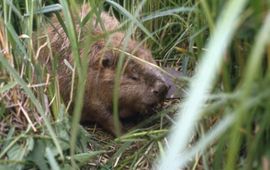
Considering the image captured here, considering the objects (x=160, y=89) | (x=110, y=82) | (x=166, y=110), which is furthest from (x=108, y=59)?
(x=166, y=110)

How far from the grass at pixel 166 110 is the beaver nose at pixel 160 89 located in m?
0.22

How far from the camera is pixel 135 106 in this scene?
4.41m

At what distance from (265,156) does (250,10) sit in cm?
46

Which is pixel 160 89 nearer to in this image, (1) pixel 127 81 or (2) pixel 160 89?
(2) pixel 160 89

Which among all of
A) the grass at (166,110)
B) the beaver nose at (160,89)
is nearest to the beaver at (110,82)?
the beaver nose at (160,89)

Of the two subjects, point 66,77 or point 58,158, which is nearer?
point 58,158

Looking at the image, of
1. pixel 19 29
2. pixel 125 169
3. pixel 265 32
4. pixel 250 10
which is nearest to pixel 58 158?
pixel 125 169

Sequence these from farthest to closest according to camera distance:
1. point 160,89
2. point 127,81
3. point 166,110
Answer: point 127,81 → point 160,89 → point 166,110

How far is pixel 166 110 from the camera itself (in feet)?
11.0

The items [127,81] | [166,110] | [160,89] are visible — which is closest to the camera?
[166,110]

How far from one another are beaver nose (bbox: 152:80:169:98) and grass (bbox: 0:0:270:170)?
220 mm

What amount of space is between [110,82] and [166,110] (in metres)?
1.11

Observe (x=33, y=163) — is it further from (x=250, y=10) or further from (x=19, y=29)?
(x=250, y=10)

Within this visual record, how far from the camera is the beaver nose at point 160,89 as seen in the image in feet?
14.1
